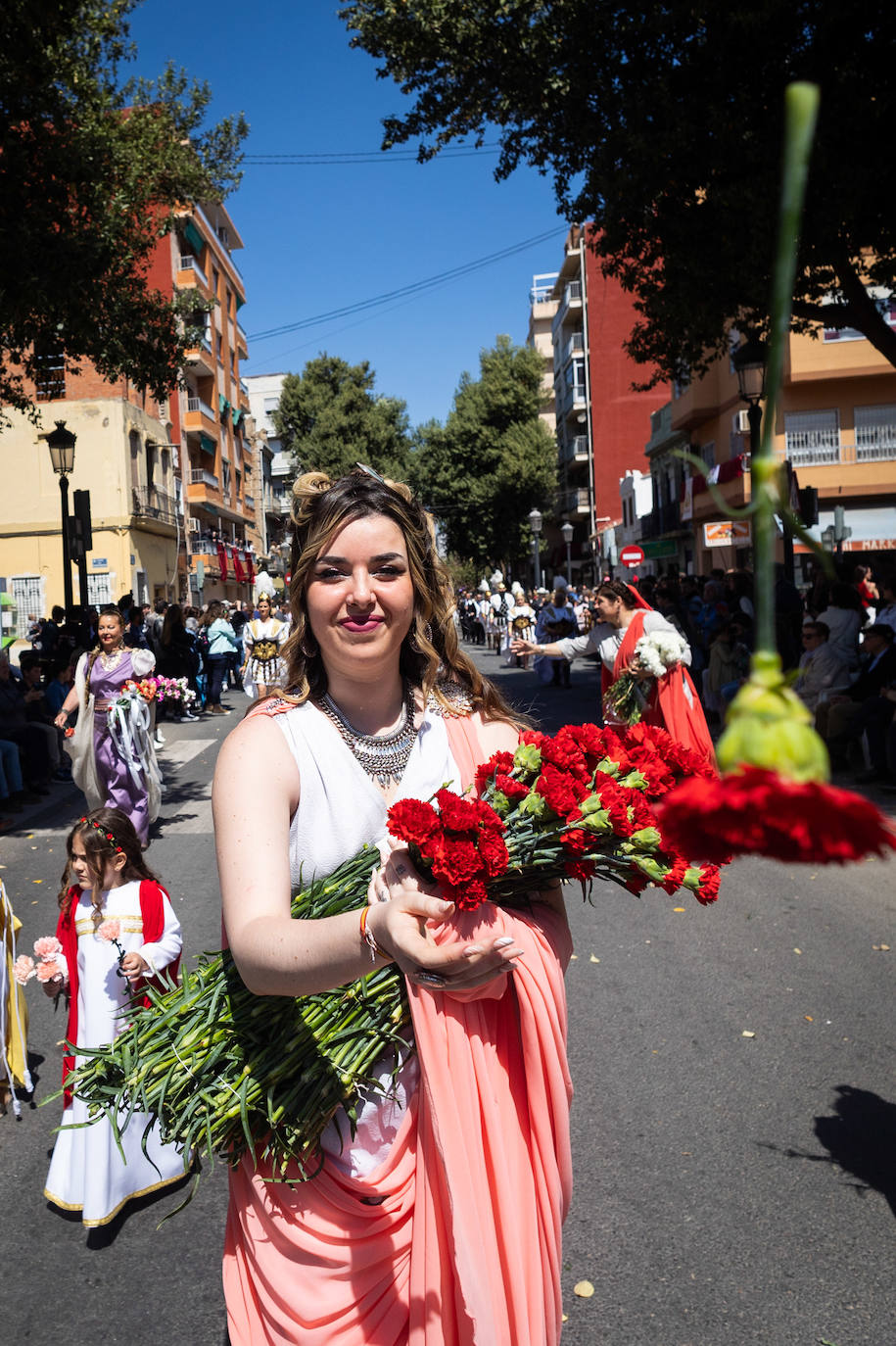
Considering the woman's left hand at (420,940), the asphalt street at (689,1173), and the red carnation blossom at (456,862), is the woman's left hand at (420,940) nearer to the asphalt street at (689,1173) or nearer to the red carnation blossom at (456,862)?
the red carnation blossom at (456,862)

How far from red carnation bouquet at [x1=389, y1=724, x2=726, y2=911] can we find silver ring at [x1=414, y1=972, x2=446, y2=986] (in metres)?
0.14

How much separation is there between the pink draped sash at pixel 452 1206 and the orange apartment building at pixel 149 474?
2271 centimetres

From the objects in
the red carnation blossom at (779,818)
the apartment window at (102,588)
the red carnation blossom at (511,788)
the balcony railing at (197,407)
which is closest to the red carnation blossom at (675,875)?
the red carnation blossom at (511,788)

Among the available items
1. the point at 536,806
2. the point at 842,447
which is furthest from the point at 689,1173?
the point at 842,447

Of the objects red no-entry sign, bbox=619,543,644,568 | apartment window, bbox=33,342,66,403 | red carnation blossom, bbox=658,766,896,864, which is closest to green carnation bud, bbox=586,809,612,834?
red carnation blossom, bbox=658,766,896,864

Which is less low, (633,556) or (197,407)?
(197,407)

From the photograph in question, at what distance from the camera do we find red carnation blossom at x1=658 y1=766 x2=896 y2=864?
0.45 m

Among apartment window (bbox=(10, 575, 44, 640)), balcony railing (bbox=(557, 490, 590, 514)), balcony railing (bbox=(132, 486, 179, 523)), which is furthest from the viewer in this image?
balcony railing (bbox=(557, 490, 590, 514))

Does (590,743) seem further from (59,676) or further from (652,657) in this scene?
(59,676)

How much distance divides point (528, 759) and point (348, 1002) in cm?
54

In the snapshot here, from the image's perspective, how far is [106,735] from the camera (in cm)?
826

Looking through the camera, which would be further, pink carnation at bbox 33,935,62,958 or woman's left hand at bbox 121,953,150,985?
pink carnation at bbox 33,935,62,958

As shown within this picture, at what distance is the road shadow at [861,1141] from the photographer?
3.65 m

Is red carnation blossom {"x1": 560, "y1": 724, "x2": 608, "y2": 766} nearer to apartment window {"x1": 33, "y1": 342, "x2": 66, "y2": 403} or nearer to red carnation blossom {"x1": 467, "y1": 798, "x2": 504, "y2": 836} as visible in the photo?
red carnation blossom {"x1": 467, "y1": 798, "x2": 504, "y2": 836}
